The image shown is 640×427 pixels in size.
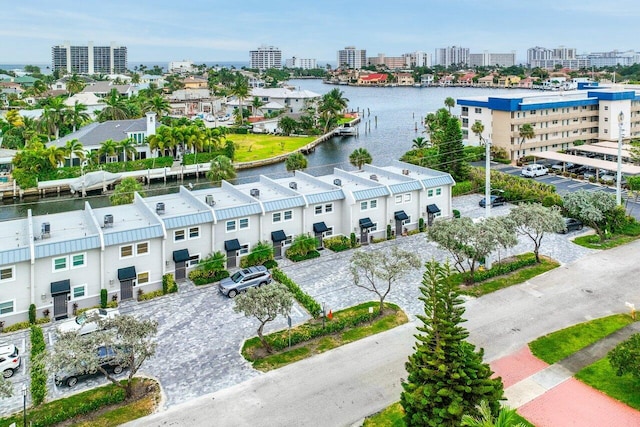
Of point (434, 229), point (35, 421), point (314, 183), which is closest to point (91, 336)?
point (35, 421)

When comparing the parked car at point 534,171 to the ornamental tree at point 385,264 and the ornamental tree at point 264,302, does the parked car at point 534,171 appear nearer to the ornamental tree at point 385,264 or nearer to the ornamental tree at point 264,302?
the ornamental tree at point 385,264

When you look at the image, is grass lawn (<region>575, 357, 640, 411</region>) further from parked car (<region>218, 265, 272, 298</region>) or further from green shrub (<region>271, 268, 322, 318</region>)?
parked car (<region>218, 265, 272, 298</region>)

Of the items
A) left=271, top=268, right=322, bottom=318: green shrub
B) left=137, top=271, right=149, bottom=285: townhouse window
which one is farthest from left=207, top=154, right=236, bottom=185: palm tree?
left=137, top=271, right=149, bottom=285: townhouse window

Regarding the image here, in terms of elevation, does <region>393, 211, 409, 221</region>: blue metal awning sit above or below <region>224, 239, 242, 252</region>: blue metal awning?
above

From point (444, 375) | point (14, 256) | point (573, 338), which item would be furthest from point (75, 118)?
point (444, 375)

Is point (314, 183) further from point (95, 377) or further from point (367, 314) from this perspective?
point (95, 377)

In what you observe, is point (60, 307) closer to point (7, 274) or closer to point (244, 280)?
point (7, 274)

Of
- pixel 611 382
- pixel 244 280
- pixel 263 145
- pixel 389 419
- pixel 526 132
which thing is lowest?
pixel 389 419
